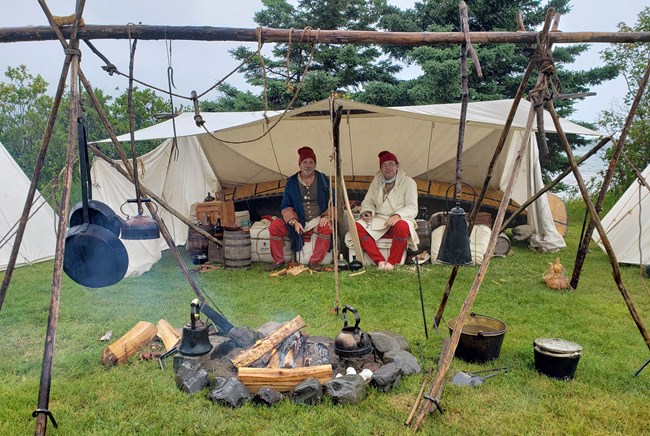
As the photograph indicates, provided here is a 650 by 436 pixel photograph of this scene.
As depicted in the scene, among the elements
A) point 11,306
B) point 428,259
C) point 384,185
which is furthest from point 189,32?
point 428,259

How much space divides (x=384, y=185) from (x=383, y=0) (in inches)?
366

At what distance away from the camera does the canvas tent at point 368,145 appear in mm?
6055

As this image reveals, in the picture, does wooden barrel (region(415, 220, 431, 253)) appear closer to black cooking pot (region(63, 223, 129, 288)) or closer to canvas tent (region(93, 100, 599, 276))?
canvas tent (region(93, 100, 599, 276))

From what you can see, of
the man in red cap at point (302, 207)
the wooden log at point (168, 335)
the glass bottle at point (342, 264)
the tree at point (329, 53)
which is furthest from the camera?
the tree at point (329, 53)

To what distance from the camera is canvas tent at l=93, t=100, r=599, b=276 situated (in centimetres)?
605

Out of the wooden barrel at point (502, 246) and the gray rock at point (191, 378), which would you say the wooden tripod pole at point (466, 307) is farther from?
the wooden barrel at point (502, 246)

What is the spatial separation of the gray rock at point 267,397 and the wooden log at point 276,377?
0.23 ft

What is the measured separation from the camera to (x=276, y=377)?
8.62 feet

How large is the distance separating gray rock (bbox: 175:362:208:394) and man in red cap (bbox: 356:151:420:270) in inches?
127

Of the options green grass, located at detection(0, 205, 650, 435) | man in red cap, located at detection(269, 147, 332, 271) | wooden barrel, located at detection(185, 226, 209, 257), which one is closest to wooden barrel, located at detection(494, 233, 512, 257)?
green grass, located at detection(0, 205, 650, 435)

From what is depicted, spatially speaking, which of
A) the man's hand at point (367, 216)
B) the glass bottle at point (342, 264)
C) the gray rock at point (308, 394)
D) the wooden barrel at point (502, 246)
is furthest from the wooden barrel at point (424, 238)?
the gray rock at point (308, 394)

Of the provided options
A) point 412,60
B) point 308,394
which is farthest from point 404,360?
point 412,60

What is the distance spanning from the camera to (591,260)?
596cm

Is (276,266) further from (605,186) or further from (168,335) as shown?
(605,186)
